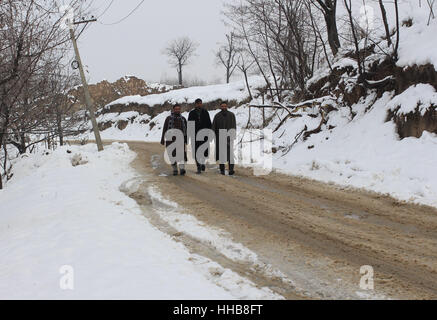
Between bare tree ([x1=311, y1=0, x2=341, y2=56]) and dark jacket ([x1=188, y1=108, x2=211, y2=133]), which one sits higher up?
bare tree ([x1=311, y1=0, x2=341, y2=56])

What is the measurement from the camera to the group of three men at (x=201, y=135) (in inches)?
349

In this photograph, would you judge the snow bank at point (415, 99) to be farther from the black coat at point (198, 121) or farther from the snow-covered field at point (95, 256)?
the snow-covered field at point (95, 256)

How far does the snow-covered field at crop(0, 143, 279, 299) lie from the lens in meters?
2.95

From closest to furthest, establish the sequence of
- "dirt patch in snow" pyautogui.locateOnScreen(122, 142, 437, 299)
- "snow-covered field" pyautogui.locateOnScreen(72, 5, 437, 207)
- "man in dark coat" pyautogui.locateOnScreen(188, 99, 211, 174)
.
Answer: "dirt patch in snow" pyautogui.locateOnScreen(122, 142, 437, 299) → "snow-covered field" pyautogui.locateOnScreen(72, 5, 437, 207) → "man in dark coat" pyautogui.locateOnScreen(188, 99, 211, 174)

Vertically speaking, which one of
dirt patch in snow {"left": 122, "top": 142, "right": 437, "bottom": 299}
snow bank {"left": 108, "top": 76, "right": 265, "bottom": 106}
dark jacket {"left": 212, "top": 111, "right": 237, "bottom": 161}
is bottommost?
dirt patch in snow {"left": 122, "top": 142, "right": 437, "bottom": 299}

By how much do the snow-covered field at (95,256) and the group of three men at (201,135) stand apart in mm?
2445

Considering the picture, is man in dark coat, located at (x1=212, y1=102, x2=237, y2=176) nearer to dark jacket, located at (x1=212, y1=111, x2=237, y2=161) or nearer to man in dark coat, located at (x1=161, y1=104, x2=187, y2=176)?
dark jacket, located at (x1=212, y1=111, x2=237, y2=161)

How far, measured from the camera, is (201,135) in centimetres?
908

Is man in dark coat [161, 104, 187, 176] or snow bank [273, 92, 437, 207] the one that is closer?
snow bank [273, 92, 437, 207]

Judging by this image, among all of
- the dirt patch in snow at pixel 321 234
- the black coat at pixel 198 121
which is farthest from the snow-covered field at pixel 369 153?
the black coat at pixel 198 121

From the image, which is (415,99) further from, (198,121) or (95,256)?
(95,256)

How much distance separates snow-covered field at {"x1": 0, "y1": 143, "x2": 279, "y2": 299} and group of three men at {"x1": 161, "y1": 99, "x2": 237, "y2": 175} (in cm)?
244

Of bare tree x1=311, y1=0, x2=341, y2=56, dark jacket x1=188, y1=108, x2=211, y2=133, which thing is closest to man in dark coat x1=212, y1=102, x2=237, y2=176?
dark jacket x1=188, y1=108, x2=211, y2=133
